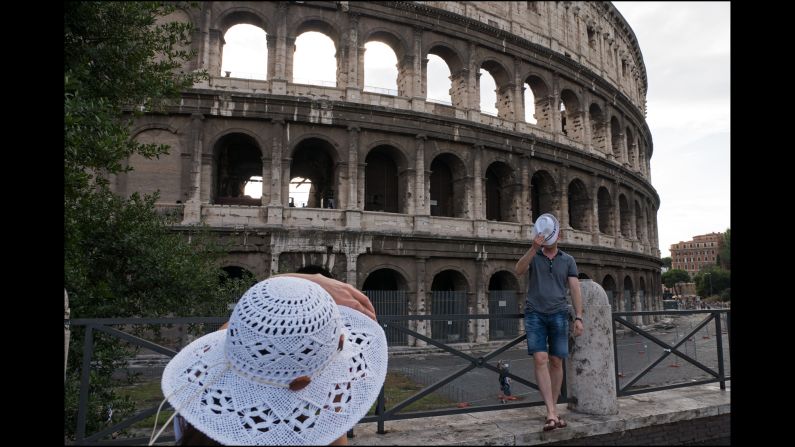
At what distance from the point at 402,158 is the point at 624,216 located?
1350 centimetres

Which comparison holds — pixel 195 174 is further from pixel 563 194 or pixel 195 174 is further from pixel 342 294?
pixel 563 194

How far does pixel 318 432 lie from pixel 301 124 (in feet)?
45.3

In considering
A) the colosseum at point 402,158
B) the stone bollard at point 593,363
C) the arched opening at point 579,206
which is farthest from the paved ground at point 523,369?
the arched opening at point 579,206

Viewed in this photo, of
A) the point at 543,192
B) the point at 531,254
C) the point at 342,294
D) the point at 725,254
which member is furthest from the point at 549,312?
the point at 725,254

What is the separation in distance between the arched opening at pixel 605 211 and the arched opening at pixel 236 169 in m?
14.9

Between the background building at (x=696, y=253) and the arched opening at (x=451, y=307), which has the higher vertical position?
the background building at (x=696, y=253)

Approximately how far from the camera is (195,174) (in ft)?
44.2

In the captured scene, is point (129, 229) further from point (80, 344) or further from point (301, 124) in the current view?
point (301, 124)

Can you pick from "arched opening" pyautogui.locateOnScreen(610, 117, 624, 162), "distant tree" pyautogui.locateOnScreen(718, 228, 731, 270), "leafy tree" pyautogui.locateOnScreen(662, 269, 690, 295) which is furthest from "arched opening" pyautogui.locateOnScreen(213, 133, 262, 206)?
"leafy tree" pyautogui.locateOnScreen(662, 269, 690, 295)

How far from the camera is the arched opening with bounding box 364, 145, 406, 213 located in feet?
53.2

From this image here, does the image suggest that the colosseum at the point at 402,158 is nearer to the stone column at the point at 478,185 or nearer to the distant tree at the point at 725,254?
the stone column at the point at 478,185

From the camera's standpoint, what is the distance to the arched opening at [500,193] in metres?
17.2

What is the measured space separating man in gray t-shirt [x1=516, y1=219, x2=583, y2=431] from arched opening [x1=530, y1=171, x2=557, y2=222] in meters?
15.1
